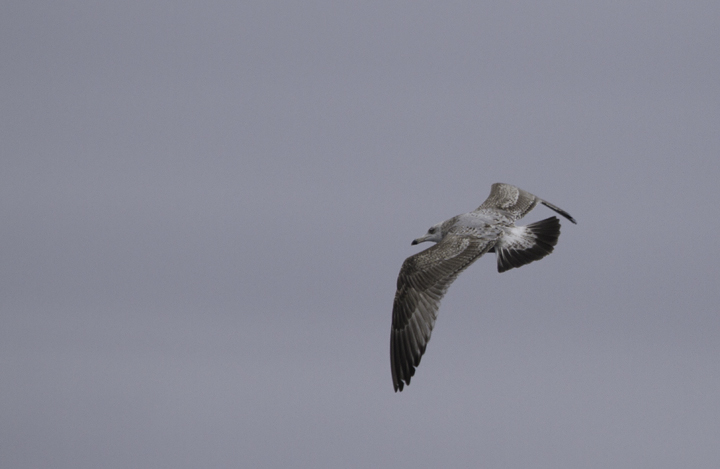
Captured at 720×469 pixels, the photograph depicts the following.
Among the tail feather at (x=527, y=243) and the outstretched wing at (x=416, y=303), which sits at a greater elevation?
the tail feather at (x=527, y=243)

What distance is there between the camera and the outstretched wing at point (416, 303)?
66.4 feet

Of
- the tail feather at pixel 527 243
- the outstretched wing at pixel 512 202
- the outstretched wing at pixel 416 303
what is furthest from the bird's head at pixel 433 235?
the outstretched wing at pixel 416 303

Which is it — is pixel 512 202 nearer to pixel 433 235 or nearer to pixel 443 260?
pixel 433 235

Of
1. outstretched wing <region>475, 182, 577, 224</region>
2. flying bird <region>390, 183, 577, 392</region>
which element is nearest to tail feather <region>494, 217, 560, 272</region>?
flying bird <region>390, 183, 577, 392</region>

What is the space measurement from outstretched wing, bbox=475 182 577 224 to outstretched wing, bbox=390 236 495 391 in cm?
366

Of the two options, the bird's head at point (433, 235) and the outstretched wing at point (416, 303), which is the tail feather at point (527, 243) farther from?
the bird's head at point (433, 235)

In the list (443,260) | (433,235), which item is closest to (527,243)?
(443,260)

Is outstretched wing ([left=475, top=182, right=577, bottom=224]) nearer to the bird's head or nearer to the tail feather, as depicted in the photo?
the bird's head

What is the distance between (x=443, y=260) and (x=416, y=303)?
956 millimetres

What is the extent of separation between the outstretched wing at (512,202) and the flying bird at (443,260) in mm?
576

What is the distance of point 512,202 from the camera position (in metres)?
24.8

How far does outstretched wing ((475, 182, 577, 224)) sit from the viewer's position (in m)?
24.4

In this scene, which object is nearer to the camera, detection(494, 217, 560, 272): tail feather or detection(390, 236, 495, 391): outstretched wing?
detection(390, 236, 495, 391): outstretched wing

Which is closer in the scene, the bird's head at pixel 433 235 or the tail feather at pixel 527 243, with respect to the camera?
the tail feather at pixel 527 243
